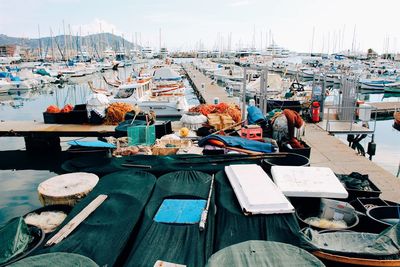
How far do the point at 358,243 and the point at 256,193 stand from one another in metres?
1.49

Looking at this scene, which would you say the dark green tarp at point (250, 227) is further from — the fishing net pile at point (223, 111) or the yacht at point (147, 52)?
the yacht at point (147, 52)

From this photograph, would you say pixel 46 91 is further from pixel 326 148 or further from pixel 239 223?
pixel 239 223

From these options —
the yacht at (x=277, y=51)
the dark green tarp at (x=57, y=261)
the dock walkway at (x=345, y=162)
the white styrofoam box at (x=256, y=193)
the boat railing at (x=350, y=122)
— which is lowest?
the dock walkway at (x=345, y=162)

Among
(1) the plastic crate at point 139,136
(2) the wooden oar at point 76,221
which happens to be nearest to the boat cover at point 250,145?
(1) the plastic crate at point 139,136

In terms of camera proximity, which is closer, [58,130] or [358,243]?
[358,243]

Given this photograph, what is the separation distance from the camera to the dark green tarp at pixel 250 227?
3674mm

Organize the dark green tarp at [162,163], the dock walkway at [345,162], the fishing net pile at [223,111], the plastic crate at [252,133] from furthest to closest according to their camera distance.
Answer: the fishing net pile at [223,111], the plastic crate at [252,133], the dock walkway at [345,162], the dark green tarp at [162,163]

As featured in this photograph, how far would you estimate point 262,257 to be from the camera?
3000 mm

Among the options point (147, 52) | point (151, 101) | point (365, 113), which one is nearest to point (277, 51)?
point (147, 52)

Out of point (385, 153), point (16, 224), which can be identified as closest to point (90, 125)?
point (16, 224)

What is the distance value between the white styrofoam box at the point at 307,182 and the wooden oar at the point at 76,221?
280cm

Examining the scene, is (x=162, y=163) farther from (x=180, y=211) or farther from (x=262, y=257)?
(x=262, y=257)

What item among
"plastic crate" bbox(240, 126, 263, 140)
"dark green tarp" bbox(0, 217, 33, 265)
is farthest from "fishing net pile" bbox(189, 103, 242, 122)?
"dark green tarp" bbox(0, 217, 33, 265)

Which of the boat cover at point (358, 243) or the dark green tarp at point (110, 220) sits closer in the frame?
the dark green tarp at point (110, 220)
